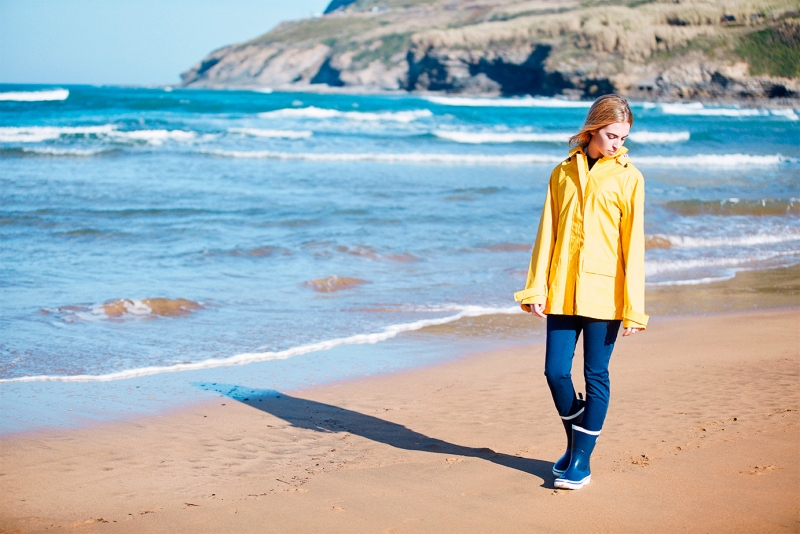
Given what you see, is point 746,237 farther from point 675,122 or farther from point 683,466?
point 675,122

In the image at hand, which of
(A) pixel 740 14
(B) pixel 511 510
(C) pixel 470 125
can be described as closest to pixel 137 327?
(B) pixel 511 510

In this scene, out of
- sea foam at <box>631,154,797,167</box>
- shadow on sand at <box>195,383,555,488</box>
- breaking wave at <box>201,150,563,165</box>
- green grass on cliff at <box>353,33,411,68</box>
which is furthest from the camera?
green grass on cliff at <box>353,33,411,68</box>

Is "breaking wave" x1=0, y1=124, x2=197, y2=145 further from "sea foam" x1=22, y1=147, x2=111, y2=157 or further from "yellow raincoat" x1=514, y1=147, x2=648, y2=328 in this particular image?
"yellow raincoat" x1=514, y1=147, x2=648, y2=328

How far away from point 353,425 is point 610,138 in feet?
7.22

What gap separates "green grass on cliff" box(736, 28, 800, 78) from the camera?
220 feet

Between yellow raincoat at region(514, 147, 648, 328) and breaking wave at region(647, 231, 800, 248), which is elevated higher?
yellow raincoat at region(514, 147, 648, 328)

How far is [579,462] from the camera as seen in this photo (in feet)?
10.5

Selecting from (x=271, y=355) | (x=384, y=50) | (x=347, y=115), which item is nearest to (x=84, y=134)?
(x=347, y=115)

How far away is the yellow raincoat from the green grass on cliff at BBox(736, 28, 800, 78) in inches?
2921

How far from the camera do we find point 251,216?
1204 centimetres

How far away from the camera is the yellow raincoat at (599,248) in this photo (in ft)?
10.1

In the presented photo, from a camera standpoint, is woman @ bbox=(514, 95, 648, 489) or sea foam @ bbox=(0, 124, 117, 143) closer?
woman @ bbox=(514, 95, 648, 489)

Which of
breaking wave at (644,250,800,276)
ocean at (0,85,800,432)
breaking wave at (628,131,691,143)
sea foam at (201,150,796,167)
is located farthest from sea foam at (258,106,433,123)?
breaking wave at (644,250,800,276)

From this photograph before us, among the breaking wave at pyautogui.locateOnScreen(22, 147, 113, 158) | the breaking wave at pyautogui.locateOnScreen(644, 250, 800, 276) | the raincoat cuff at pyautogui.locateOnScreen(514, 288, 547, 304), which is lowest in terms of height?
the breaking wave at pyautogui.locateOnScreen(644, 250, 800, 276)
